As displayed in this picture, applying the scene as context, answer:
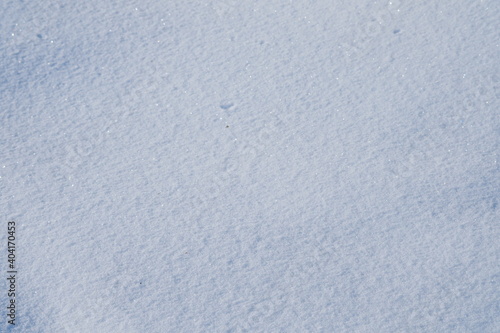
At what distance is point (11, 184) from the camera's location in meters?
1.40

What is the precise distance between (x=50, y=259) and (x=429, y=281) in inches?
46.4

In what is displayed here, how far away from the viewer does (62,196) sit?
140 cm

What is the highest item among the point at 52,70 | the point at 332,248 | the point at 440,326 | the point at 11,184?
the point at 52,70

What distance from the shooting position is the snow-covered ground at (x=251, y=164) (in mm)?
1378

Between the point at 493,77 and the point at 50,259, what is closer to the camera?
the point at 50,259

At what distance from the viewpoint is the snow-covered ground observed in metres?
1.38

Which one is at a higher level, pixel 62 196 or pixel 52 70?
pixel 52 70

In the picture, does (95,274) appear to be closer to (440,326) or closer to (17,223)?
(17,223)

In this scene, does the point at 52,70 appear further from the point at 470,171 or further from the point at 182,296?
the point at 470,171

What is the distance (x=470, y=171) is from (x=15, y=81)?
151 cm

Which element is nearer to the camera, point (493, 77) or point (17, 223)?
point (17, 223)

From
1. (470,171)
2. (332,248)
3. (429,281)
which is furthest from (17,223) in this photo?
(470,171)

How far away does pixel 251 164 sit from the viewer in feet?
4.74

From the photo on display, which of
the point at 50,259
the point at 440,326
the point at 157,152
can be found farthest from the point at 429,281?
the point at 50,259
